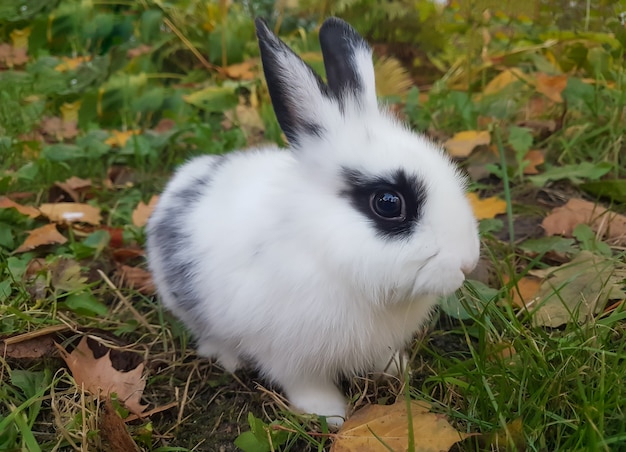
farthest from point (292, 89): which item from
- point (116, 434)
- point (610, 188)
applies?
point (610, 188)

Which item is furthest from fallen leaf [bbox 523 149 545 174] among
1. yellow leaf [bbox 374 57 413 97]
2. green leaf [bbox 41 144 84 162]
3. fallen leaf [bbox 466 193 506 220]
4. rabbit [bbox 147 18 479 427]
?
green leaf [bbox 41 144 84 162]

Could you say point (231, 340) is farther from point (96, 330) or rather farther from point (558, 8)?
point (558, 8)

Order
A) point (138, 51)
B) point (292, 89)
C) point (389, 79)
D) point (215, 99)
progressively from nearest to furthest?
point (292, 89) < point (215, 99) < point (389, 79) < point (138, 51)

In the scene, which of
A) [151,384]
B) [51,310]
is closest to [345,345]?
[151,384]

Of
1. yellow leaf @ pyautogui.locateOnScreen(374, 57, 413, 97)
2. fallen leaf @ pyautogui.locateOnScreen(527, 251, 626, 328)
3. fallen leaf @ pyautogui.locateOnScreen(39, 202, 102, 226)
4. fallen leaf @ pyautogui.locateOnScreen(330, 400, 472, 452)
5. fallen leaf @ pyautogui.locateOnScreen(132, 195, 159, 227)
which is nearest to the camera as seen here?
fallen leaf @ pyautogui.locateOnScreen(330, 400, 472, 452)

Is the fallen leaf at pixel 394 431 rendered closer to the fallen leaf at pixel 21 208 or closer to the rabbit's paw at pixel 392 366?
the rabbit's paw at pixel 392 366

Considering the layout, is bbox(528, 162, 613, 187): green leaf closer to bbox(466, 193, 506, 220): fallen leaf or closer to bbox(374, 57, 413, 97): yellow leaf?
bbox(466, 193, 506, 220): fallen leaf

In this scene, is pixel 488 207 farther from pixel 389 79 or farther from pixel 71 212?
pixel 71 212

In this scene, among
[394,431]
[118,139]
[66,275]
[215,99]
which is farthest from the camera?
[215,99]
